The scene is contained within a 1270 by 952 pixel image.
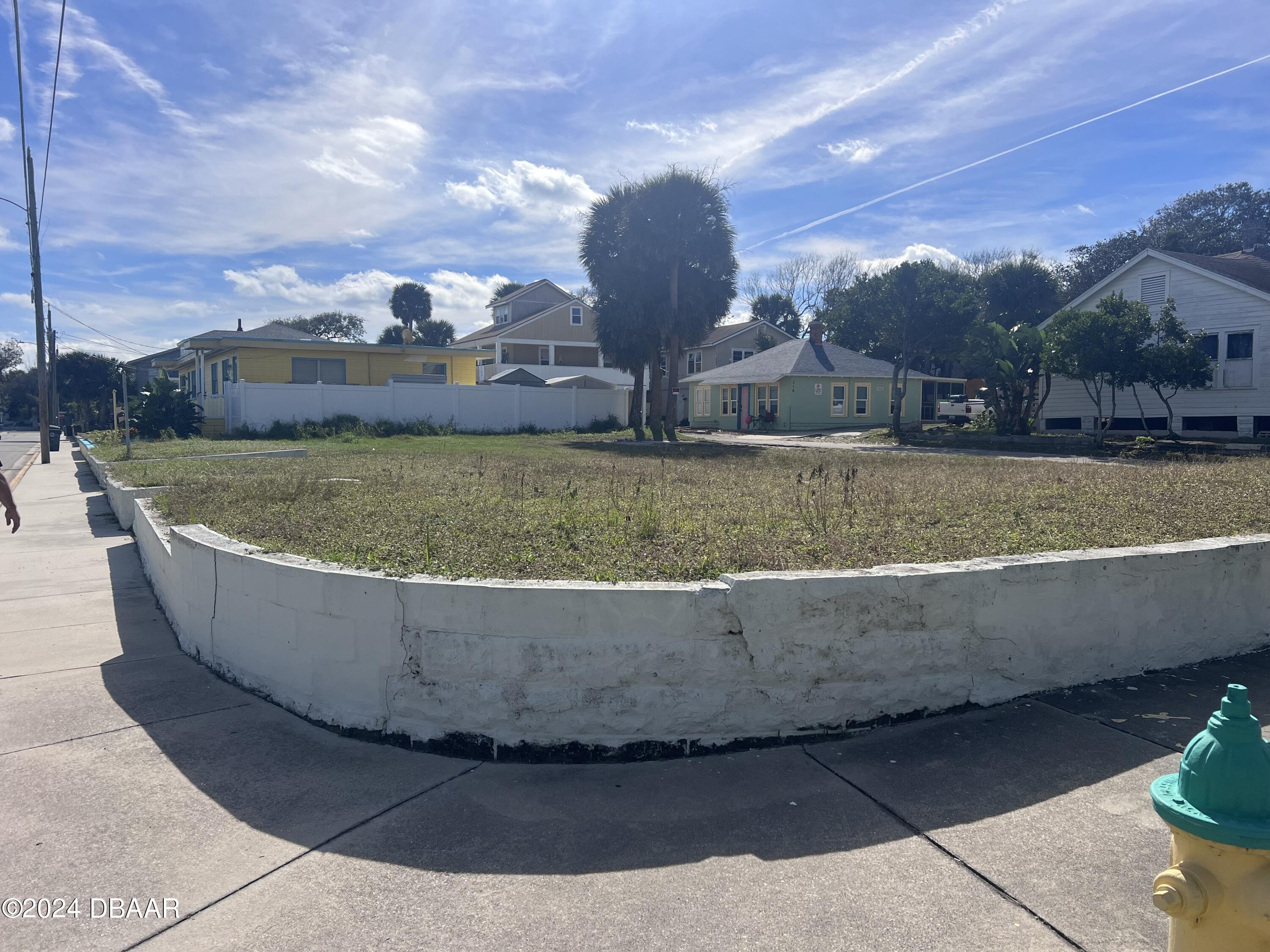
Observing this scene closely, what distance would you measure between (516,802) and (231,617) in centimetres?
264

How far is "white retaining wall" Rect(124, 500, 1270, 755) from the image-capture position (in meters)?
4.06

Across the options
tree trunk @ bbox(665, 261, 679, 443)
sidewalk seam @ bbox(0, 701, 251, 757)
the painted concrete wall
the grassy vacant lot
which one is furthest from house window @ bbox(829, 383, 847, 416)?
sidewalk seam @ bbox(0, 701, 251, 757)

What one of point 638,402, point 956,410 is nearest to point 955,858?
point 638,402

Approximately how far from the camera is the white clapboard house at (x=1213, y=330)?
23.7 m

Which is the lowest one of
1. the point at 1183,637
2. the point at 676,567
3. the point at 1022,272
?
the point at 1183,637

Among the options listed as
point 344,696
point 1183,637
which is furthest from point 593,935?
point 1183,637

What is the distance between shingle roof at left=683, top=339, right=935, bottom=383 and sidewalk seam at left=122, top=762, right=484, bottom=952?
35051mm

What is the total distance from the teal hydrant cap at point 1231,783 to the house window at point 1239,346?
2743 centimetres

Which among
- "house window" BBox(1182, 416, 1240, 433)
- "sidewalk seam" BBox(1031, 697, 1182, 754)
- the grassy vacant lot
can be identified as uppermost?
"house window" BBox(1182, 416, 1240, 433)

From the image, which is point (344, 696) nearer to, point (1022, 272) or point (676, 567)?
point (676, 567)

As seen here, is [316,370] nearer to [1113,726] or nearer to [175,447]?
[175,447]

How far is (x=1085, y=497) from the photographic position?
8094 mm

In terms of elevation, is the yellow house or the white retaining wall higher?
the yellow house

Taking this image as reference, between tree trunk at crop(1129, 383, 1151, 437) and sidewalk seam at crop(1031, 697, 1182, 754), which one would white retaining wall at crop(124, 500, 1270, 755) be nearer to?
sidewalk seam at crop(1031, 697, 1182, 754)
